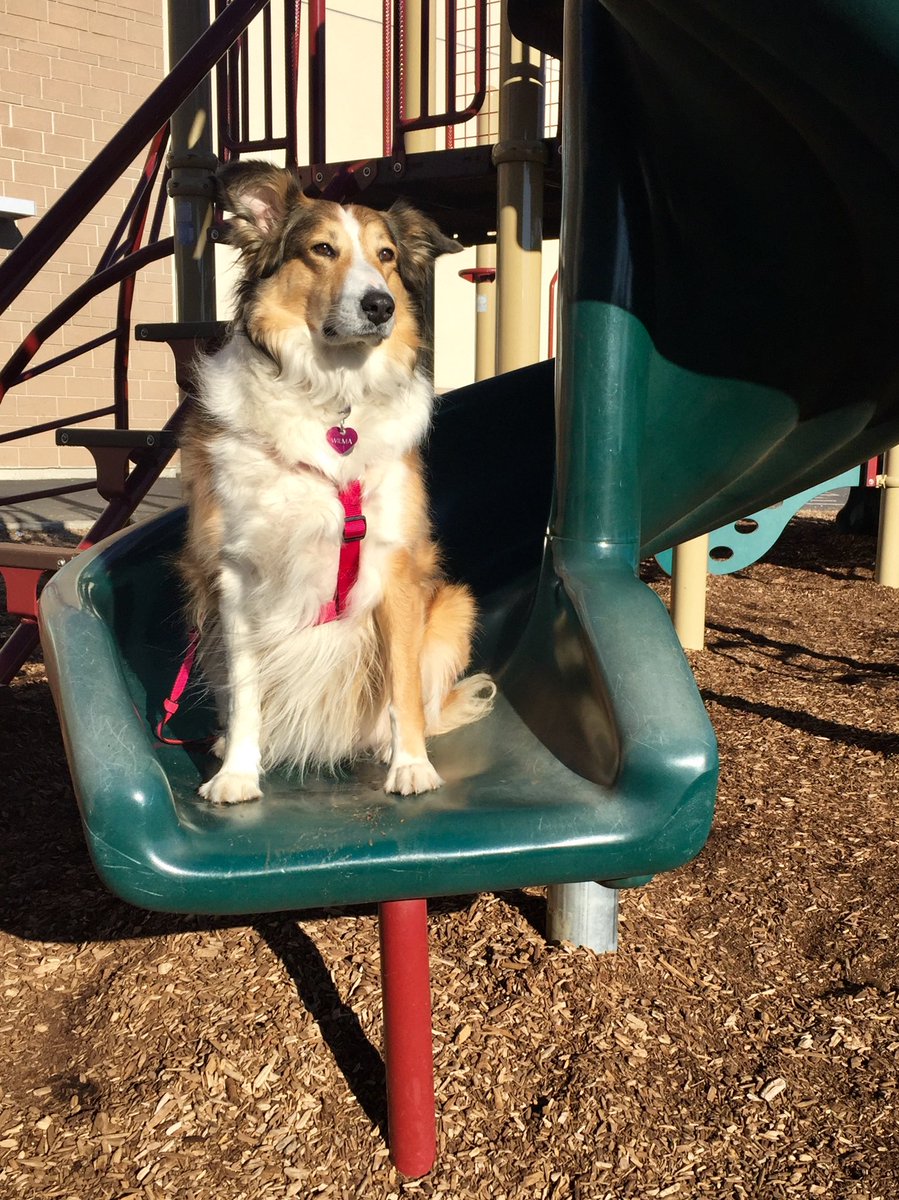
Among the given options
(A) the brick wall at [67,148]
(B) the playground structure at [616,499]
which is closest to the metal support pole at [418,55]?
(B) the playground structure at [616,499]

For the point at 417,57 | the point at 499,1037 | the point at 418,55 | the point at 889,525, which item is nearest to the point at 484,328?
the point at 417,57

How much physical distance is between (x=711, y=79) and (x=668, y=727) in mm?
1075

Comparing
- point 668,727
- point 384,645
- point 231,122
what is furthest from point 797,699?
point 231,122

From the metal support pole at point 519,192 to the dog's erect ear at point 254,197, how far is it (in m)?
1.81

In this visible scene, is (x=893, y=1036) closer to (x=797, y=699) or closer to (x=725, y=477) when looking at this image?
(x=725, y=477)

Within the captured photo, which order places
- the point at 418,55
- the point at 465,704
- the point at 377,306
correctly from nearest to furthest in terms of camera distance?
the point at 377,306
the point at 465,704
the point at 418,55

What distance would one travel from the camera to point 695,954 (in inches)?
99.7

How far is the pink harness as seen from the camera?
2.07m

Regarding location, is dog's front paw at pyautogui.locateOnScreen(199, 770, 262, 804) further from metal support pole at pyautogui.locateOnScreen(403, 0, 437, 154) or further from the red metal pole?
metal support pole at pyautogui.locateOnScreen(403, 0, 437, 154)

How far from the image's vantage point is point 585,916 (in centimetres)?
249

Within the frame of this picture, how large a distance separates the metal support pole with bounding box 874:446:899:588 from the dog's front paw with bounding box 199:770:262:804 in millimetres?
4616

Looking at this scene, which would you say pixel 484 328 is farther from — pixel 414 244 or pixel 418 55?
pixel 414 244

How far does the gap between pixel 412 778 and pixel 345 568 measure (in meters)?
0.44

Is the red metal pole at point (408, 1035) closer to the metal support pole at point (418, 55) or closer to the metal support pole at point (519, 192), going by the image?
the metal support pole at point (519, 192)
